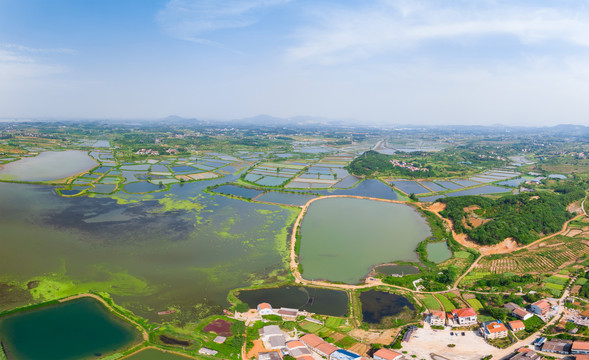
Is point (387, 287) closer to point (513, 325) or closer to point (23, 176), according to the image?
point (513, 325)

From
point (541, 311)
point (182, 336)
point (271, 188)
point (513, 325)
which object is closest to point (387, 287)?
point (513, 325)

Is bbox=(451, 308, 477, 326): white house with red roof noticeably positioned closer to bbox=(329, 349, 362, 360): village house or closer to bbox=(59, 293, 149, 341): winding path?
bbox=(329, 349, 362, 360): village house

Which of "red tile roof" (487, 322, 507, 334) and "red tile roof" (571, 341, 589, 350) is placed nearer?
"red tile roof" (571, 341, 589, 350)

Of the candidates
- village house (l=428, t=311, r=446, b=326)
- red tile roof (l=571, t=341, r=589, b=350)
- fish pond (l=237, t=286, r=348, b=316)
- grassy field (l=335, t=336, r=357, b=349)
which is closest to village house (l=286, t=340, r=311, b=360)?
grassy field (l=335, t=336, r=357, b=349)

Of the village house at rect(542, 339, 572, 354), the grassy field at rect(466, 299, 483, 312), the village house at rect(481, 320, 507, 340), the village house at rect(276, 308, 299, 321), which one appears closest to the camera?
the village house at rect(542, 339, 572, 354)

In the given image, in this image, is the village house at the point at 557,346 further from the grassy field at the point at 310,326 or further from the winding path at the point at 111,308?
the winding path at the point at 111,308


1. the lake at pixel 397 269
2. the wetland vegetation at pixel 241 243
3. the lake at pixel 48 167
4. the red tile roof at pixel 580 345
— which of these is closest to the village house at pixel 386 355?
the wetland vegetation at pixel 241 243
